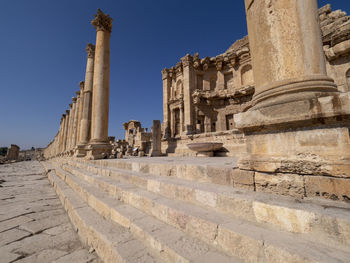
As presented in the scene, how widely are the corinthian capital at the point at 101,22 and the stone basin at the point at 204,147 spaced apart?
7647 mm

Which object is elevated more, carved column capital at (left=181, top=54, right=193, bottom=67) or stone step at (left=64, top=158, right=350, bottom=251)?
carved column capital at (left=181, top=54, right=193, bottom=67)

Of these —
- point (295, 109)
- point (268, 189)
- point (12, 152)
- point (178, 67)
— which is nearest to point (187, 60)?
point (178, 67)

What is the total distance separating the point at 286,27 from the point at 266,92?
798 millimetres

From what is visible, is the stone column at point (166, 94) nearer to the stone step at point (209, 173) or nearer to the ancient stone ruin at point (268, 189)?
the stone step at point (209, 173)

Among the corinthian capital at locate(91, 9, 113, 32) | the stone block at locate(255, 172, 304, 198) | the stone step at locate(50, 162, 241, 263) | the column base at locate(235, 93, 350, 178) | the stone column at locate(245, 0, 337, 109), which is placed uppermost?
the corinthian capital at locate(91, 9, 113, 32)

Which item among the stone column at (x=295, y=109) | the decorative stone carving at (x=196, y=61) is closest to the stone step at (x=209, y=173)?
the stone column at (x=295, y=109)

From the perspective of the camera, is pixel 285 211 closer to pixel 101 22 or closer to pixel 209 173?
pixel 209 173

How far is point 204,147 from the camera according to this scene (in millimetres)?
6926

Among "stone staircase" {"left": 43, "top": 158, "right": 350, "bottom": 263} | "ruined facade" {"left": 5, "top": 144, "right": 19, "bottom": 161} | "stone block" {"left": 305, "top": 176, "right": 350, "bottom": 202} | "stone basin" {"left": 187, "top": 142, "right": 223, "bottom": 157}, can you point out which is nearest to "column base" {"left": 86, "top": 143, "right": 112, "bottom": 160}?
"stone basin" {"left": 187, "top": 142, "right": 223, "bottom": 157}

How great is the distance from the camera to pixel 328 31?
1023cm

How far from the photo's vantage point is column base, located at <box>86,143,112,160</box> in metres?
7.40

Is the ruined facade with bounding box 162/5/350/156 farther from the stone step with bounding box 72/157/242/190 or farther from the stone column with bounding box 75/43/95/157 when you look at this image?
the stone step with bounding box 72/157/242/190

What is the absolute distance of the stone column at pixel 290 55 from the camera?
1.75 metres

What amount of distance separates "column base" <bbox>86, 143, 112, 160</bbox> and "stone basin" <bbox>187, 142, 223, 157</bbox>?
3.98 m
